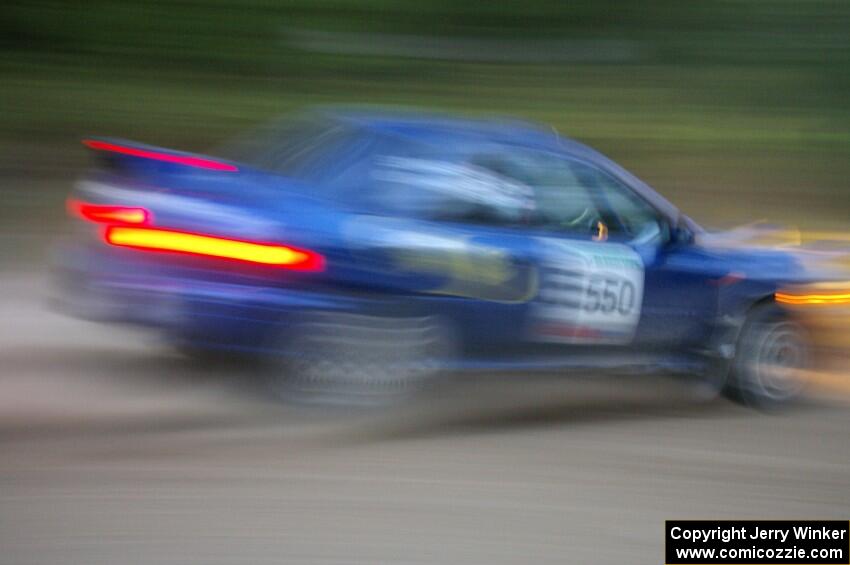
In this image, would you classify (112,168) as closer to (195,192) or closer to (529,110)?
(195,192)

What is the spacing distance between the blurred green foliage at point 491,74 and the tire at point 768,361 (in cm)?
631

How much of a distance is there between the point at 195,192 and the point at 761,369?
317 centimetres

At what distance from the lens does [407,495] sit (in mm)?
5129

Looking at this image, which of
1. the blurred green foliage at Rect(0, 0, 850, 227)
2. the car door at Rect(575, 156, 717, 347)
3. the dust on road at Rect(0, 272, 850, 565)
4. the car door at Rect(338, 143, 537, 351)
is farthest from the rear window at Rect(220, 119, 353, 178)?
the blurred green foliage at Rect(0, 0, 850, 227)

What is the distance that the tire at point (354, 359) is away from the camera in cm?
602

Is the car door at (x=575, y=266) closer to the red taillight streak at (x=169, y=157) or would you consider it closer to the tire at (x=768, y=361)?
the tire at (x=768, y=361)

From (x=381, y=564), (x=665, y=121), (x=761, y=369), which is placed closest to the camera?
(x=381, y=564)

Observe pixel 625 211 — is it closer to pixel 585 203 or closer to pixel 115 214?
pixel 585 203

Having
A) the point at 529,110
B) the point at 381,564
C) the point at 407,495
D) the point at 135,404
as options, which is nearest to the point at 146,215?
the point at 135,404

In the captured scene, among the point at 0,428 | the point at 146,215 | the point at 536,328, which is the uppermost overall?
the point at 146,215

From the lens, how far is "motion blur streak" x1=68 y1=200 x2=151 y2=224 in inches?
235

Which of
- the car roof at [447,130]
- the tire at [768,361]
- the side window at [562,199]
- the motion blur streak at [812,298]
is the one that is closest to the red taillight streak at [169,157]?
the car roof at [447,130]

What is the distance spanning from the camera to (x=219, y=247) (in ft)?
19.3

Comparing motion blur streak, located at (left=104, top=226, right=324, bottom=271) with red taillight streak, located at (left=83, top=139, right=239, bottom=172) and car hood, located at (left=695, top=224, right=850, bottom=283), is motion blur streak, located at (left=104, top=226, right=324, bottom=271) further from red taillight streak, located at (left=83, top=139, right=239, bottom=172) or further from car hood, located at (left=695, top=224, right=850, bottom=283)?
car hood, located at (left=695, top=224, right=850, bottom=283)
